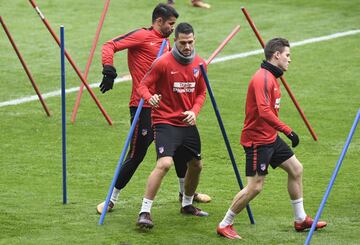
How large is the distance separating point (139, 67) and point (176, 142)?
1.55 meters

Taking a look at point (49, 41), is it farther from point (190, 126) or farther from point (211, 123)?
point (190, 126)

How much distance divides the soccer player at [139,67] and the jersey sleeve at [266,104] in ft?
5.17

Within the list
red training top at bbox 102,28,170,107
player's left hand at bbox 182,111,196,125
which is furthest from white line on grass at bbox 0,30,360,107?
player's left hand at bbox 182,111,196,125

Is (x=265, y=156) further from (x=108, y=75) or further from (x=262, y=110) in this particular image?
(x=108, y=75)

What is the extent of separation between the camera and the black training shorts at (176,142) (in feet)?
38.6

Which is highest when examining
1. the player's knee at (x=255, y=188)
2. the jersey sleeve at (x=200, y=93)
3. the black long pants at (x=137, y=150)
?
the jersey sleeve at (x=200, y=93)

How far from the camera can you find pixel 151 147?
16.5 meters

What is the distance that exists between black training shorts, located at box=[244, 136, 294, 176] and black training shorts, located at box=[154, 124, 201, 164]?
0.69 m

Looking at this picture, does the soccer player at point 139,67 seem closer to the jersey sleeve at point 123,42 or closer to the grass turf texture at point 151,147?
the jersey sleeve at point 123,42

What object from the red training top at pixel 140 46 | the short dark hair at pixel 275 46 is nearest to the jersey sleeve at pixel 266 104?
the short dark hair at pixel 275 46

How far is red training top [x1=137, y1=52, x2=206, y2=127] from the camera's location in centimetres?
1188

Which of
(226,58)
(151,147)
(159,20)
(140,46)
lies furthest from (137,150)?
(226,58)

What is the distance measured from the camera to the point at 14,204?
12828 millimetres

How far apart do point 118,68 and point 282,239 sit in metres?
11.0
